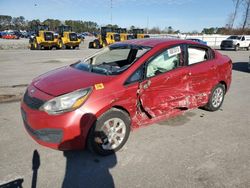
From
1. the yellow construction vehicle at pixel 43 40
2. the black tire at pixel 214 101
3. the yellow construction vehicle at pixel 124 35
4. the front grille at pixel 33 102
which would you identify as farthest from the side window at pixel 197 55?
the yellow construction vehicle at pixel 124 35

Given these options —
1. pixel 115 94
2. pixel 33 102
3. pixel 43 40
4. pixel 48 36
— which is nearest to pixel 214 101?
pixel 115 94

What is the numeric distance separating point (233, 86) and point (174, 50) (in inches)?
186

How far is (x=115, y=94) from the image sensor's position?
3.41 meters

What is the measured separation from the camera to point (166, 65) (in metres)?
4.18

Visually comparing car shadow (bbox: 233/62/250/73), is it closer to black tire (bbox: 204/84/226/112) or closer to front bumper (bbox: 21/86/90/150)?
black tire (bbox: 204/84/226/112)

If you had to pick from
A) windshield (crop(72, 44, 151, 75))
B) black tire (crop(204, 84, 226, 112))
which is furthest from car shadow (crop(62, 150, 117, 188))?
black tire (crop(204, 84, 226, 112))

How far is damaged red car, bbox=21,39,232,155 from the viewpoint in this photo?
3.17 m

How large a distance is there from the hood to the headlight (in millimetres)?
97

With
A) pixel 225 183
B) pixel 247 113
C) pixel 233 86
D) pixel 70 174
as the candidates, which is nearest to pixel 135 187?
pixel 70 174

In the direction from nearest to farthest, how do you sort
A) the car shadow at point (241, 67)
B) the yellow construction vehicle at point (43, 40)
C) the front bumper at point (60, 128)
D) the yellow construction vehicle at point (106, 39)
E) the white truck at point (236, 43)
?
1. the front bumper at point (60, 128)
2. the car shadow at point (241, 67)
3. the yellow construction vehicle at point (43, 40)
4. the yellow construction vehicle at point (106, 39)
5. the white truck at point (236, 43)

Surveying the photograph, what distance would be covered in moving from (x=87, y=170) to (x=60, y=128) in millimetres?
659

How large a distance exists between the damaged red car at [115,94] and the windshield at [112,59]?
0.02 metres

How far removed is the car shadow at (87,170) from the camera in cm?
288

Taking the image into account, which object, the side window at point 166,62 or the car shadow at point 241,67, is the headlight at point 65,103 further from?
the car shadow at point 241,67
